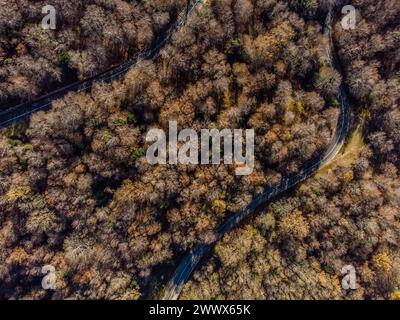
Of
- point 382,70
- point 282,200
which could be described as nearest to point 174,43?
point 282,200

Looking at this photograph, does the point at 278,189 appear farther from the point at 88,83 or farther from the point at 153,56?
the point at 88,83

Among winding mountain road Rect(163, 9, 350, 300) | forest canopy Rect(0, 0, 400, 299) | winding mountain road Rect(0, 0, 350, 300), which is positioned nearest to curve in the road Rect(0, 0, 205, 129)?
winding mountain road Rect(0, 0, 350, 300)

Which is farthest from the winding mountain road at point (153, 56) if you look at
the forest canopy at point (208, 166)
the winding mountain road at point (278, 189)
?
the forest canopy at point (208, 166)

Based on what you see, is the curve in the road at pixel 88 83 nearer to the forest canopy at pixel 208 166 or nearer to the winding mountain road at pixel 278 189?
the forest canopy at pixel 208 166

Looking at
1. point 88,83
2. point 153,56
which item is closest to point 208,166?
point 153,56

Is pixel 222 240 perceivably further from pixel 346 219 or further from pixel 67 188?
pixel 67 188

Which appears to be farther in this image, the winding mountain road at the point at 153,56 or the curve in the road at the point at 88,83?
the winding mountain road at the point at 153,56

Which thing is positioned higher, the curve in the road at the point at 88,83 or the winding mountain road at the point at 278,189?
the curve in the road at the point at 88,83

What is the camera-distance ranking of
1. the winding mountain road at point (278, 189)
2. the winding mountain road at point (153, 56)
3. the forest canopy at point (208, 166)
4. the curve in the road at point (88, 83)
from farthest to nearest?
1. the winding mountain road at point (278, 189)
2. the winding mountain road at point (153, 56)
3. the curve in the road at point (88, 83)
4. the forest canopy at point (208, 166)
